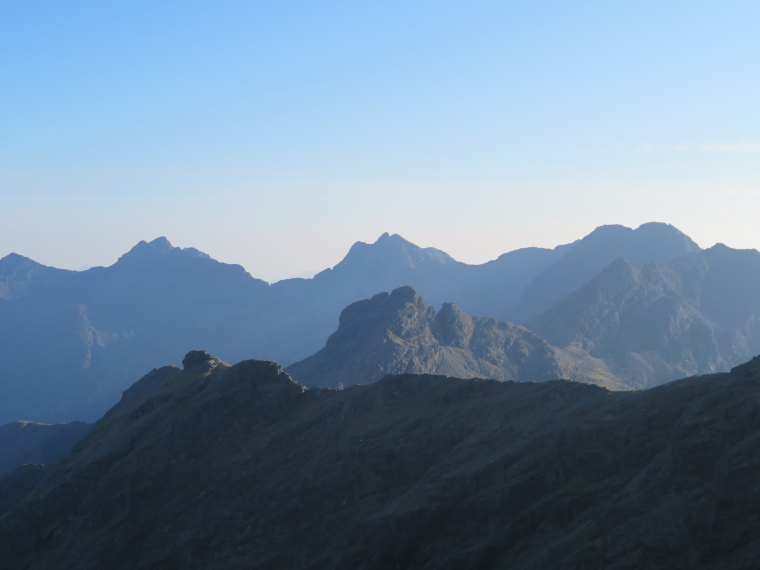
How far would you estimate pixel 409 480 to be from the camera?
87.5 m

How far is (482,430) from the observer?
9112 centimetres

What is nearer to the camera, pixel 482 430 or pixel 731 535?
pixel 731 535

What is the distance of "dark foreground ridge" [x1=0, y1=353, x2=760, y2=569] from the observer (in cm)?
6138

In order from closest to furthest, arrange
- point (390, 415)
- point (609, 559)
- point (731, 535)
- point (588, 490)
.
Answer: point (731, 535) < point (609, 559) < point (588, 490) < point (390, 415)

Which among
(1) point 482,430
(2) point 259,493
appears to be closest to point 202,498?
(2) point 259,493

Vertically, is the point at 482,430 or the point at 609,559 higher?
the point at 482,430

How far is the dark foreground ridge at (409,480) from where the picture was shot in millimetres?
61375

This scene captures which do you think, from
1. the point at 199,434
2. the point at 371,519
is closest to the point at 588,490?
Answer: the point at 371,519

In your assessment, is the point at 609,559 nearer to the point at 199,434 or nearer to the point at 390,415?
the point at 390,415

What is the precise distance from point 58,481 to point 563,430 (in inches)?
2734

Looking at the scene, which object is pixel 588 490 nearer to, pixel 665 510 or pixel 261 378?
pixel 665 510

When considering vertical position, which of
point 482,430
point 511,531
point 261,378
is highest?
point 261,378

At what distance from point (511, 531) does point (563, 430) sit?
13.8 metres

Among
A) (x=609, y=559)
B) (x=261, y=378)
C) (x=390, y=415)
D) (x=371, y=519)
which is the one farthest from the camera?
(x=261, y=378)
